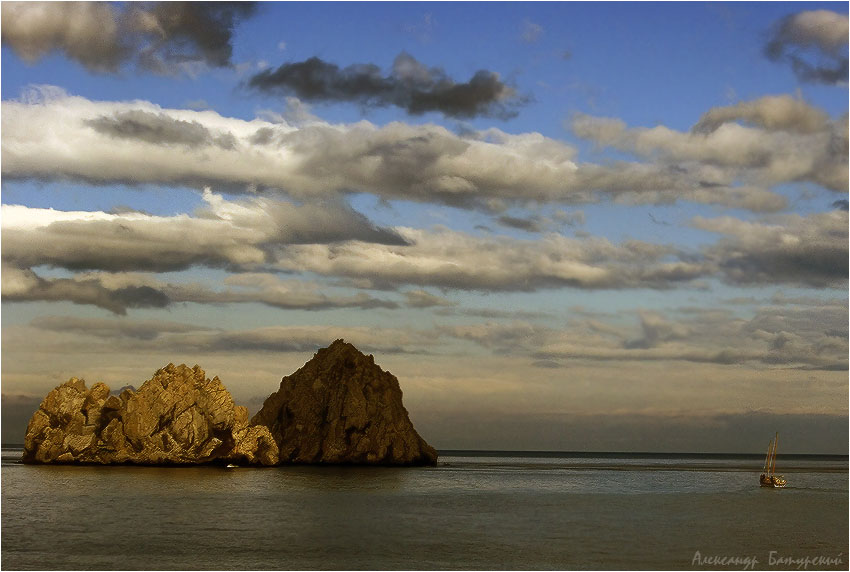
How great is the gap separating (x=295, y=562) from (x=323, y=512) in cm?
2770

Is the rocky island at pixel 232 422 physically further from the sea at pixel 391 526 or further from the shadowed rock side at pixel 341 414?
the sea at pixel 391 526

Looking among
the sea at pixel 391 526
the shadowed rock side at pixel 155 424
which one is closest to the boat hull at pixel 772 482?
the sea at pixel 391 526

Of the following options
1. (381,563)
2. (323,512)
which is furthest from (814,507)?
(381,563)

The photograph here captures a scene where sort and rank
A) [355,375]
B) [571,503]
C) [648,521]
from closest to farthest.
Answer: [648,521]
[571,503]
[355,375]

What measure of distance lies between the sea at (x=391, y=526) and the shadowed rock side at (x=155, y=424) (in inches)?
549

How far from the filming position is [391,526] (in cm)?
6769

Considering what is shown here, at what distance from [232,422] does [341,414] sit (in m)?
27.6

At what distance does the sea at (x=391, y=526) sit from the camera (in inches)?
1991

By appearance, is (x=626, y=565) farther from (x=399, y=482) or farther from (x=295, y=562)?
(x=399, y=482)

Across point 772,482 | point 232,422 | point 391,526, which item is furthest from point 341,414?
point 391,526

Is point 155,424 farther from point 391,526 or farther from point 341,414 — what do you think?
point 391,526

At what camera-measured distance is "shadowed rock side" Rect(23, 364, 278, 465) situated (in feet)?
417

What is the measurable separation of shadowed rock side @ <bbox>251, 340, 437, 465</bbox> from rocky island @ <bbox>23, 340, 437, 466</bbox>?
170 millimetres

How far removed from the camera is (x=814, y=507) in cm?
9475
